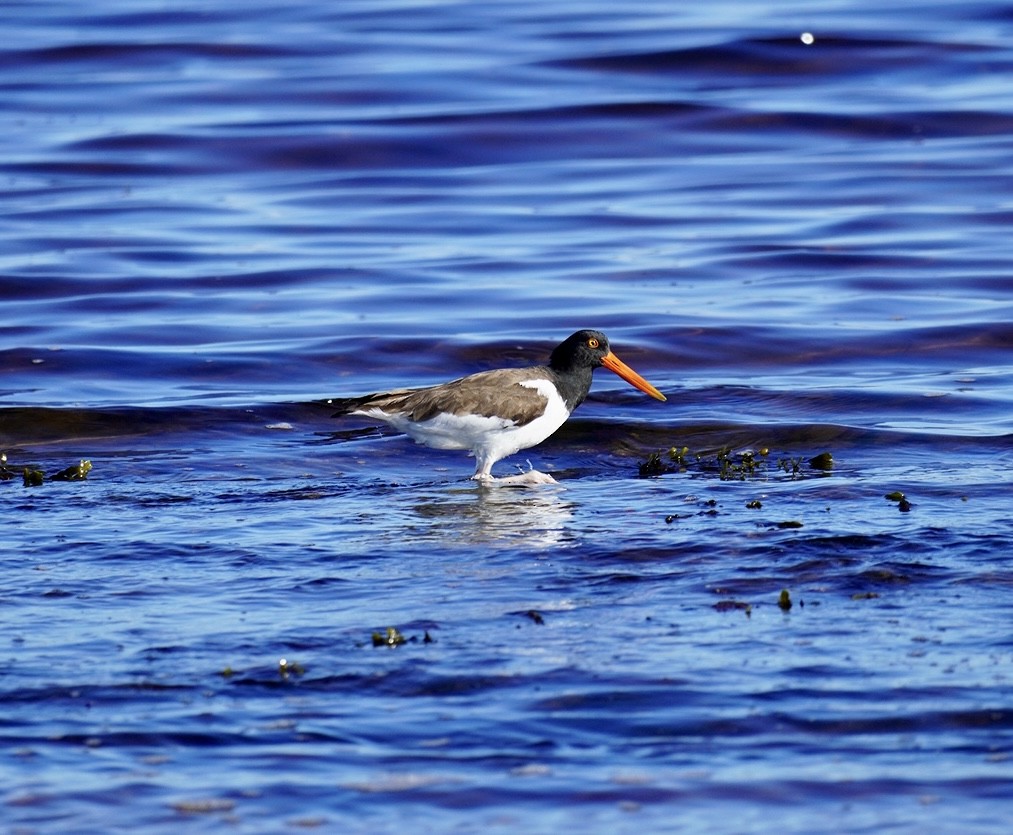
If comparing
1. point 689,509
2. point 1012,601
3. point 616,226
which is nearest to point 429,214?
point 616,226

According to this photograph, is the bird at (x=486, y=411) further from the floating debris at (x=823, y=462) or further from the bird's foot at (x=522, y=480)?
the floating debris at (x=823, y=462)

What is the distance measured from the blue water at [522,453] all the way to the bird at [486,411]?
→ 0.90 feet

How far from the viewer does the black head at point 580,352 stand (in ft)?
32.2

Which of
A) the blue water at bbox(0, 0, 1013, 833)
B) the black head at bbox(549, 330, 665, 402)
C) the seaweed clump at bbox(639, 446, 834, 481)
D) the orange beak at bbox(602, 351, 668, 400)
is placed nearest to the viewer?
the blue water at bbox(0, 0, 1013, 833)

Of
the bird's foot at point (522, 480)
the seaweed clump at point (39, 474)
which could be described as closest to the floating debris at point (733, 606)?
the bird's foot at point (522, 480)

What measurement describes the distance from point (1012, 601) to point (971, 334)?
7.03 meters

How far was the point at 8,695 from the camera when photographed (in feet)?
17.8

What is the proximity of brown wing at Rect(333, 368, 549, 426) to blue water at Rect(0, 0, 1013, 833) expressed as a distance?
458 mm

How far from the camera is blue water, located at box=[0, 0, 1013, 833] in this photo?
16.5ft

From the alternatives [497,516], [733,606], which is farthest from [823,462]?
[733,606]

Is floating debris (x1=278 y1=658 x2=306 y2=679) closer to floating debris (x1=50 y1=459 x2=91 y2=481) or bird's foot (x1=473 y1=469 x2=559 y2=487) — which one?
bird's foot (x1=473 y1=469 x2=559 y2=487)

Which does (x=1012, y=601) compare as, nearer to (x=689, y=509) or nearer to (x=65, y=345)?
(x=689, y=509)

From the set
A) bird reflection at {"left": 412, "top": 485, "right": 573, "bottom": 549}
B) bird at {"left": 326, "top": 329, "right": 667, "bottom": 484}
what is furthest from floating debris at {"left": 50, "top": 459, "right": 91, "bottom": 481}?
bird reflection at {"left": 412, "top": 485, "right": 573, "bottom": 549}

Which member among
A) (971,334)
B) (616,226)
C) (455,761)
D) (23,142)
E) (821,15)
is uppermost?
(821,15)
